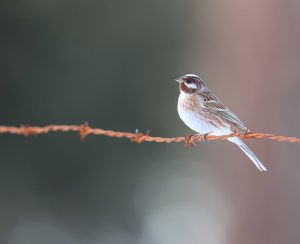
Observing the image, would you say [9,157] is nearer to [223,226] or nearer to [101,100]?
[101,100]

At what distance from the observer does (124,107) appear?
46.1 feet

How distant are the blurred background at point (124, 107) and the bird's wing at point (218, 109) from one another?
3911mm

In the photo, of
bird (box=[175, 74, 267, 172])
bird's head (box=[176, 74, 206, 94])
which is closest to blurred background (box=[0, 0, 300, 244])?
bird's head (box=[176, 74, 206, 94])

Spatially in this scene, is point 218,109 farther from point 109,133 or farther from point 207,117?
point 109,133

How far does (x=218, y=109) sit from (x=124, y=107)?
5.97 m

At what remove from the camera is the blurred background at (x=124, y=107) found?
13.1 meters

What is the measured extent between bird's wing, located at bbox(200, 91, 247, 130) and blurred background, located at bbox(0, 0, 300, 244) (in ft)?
12.8

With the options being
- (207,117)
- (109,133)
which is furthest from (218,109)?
(109,133)

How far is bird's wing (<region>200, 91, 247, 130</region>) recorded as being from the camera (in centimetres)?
805

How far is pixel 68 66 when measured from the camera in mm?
13516

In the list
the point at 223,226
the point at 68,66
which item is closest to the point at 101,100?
the point at 68,66

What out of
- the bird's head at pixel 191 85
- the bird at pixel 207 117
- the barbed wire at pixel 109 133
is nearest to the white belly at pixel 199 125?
the bird at pixel 207 117

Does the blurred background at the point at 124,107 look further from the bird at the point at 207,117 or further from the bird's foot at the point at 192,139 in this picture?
the bird's foot at the point at 192,139

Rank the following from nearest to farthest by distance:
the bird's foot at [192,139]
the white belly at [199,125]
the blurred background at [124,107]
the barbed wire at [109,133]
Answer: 1. the barbed wire at [109,133]
2. the bird's foot at [192,139]
3. the white belly at [199,125]
4. the blurred background at [124,107]
